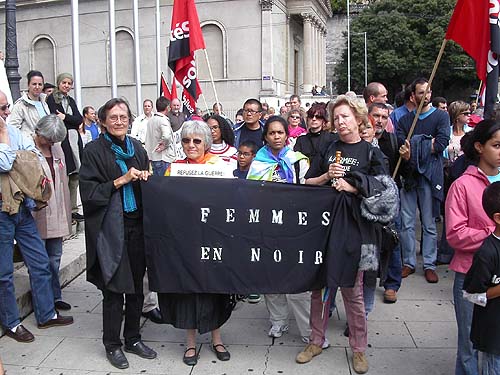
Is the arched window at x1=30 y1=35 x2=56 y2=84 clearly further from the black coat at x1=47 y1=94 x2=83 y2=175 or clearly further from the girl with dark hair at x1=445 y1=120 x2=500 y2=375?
the girl with dark hair at x1=445 y1=120 x2=500 y2=375

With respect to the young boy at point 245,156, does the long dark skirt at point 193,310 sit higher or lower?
lower

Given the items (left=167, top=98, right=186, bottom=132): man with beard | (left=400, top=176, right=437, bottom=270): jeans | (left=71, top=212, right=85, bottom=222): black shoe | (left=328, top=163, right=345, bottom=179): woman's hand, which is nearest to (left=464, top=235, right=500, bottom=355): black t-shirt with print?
(left=328, top=163, right=345, bottom=179): woman's hand

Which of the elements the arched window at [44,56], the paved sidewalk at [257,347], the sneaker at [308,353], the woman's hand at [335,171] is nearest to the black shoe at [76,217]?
the paved sidewalk at [257,347]

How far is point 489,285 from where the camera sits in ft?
10.1

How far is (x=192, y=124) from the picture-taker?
4.57m

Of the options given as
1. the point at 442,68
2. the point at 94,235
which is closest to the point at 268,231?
the point at 94,235

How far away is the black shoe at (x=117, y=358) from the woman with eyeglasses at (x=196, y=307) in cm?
46

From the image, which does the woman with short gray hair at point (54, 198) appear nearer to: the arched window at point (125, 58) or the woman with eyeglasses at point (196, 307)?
the woman with eyeglasses at point (196, 307)

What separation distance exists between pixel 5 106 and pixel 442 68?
57.8 meters

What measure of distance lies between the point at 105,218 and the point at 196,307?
1.05m

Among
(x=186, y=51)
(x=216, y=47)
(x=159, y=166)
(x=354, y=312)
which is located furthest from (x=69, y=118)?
(x=216, y=47)

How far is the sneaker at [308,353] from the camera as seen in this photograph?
445 cm

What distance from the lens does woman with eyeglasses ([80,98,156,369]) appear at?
14.1ft

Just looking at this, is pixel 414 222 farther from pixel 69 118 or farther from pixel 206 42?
pixel 206 42
